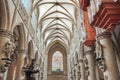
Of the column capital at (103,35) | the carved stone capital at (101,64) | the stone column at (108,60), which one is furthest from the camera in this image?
the column capital at (103,35)

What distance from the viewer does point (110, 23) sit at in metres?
5.44

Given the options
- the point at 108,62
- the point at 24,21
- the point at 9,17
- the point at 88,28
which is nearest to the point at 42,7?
the point at 24,21

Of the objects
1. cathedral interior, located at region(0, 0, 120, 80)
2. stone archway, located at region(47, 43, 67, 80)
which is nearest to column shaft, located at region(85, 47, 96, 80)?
cathedral interior, located at region(0, 0, 120, 80)

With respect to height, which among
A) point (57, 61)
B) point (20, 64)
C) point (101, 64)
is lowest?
point (101, 64)

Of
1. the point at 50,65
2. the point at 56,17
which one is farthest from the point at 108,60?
the point at 50,65

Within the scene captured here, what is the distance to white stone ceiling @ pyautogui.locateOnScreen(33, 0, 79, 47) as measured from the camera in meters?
21.5

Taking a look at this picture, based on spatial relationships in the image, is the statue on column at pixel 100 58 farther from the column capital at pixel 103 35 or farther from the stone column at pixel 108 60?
the column capital at pixel 103 35

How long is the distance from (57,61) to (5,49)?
76.1 feet

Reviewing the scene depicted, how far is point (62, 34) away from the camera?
96.2 ft

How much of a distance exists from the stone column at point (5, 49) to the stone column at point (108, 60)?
515cm

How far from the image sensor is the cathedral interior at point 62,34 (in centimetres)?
625

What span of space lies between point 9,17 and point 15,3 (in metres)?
1.72

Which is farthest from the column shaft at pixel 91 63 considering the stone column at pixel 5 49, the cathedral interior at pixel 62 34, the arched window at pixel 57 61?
the arched window at pixel 57 61

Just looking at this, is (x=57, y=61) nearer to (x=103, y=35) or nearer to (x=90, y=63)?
(x=90, y=63)
